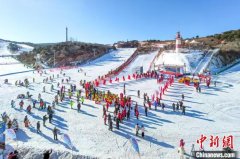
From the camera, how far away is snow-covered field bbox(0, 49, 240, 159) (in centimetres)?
1892

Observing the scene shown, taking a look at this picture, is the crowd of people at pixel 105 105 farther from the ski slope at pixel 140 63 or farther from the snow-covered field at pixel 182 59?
the snow-covered field at pixel 182 59

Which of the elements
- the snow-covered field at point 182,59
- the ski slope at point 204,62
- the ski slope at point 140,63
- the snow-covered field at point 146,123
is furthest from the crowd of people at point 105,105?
the ski slope at point 204,62

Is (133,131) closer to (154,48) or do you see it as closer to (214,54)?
(214,54)

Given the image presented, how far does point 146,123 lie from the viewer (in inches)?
935

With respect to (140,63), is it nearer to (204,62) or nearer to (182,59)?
(182,59)

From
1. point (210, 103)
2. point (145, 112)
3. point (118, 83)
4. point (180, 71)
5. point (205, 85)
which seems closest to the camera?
point (145, 112)

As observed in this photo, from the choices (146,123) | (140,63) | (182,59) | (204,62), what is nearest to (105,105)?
(146,123)

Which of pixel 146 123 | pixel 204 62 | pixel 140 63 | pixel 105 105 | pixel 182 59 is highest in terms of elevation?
pixel 182 59

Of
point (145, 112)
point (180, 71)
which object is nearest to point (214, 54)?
point (180, 71)

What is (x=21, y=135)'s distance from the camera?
2127 cm

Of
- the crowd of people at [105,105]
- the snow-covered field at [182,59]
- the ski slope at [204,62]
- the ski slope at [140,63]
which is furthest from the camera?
the ski slope at [140,63]

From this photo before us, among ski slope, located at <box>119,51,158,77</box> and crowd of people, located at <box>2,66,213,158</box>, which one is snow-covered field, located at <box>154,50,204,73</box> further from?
crowd of people, located at <box>2,66,213,158</box>

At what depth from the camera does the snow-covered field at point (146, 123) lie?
1892 centimetres

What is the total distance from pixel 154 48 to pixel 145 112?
4470 cm
